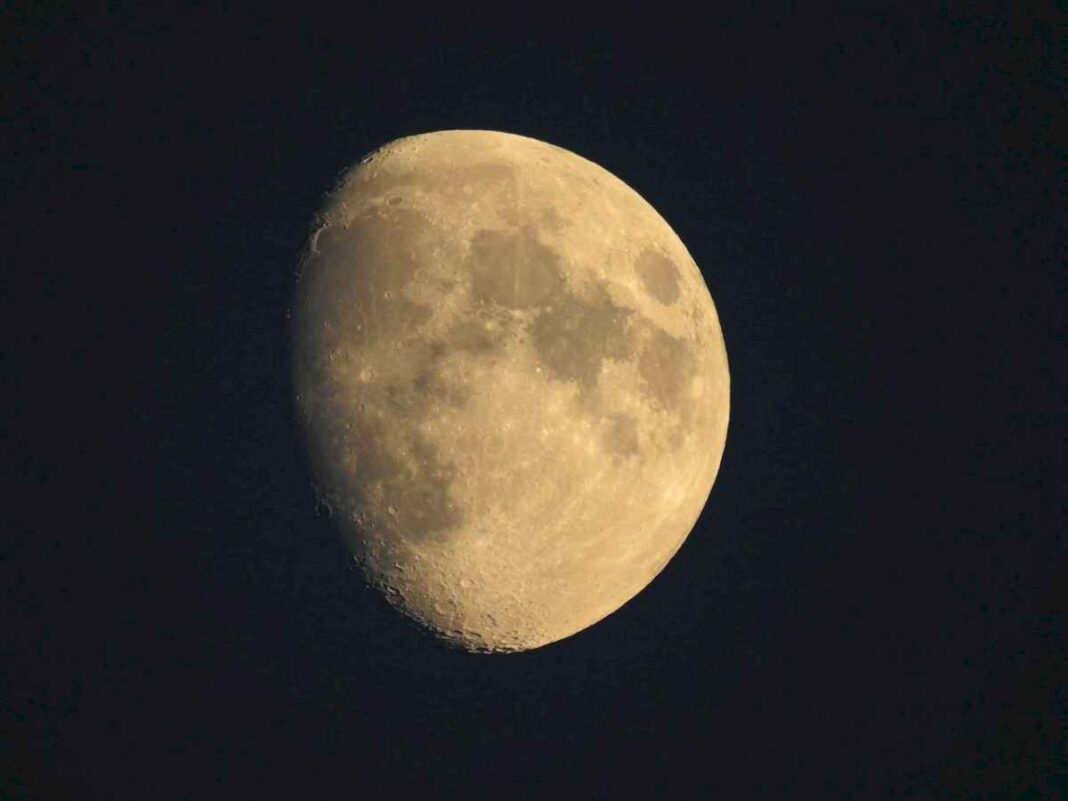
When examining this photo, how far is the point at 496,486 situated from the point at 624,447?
829 mm

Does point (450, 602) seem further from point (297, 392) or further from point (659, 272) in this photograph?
point (659, 272)

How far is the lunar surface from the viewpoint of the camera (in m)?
4.82

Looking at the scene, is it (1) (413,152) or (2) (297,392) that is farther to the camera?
(1) (413,152)

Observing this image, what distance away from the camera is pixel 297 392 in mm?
5164

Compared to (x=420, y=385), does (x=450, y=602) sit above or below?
below

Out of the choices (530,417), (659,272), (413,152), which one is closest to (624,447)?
(530,417)

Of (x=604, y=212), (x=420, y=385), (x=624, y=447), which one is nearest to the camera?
(x=420, y=385)

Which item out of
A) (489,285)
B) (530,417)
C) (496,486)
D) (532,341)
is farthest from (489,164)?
(496,486)

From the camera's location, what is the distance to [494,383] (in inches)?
188

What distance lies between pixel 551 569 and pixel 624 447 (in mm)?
884

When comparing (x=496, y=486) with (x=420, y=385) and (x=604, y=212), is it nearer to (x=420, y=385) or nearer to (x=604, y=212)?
(x=420, y=385)

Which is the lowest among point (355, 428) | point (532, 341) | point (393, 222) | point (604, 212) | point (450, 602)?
point (450, 602)

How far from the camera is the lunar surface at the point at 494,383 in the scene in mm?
4816

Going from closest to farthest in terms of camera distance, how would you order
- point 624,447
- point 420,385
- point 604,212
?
point 420,385, point 624,447, point 604,212
